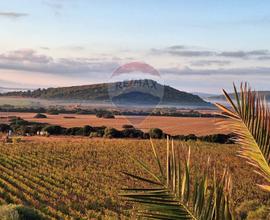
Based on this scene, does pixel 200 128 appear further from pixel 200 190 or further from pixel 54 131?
pixel 200 190

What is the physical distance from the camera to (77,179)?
20.8 metres

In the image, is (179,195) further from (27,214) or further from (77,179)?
(77,179)

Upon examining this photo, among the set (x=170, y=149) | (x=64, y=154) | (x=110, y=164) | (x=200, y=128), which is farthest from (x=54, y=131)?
(x=170, y=149)

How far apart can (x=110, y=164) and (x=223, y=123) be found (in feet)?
79.9

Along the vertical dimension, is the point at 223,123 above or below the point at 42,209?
above

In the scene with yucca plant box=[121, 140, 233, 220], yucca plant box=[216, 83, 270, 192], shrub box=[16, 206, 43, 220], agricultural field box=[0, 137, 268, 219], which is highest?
yucca plant box=[216, 83, 270, 192]

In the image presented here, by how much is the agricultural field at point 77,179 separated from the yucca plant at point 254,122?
4.92 m

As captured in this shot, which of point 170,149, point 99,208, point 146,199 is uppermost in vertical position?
point 170,149

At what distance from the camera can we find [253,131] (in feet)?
8.00

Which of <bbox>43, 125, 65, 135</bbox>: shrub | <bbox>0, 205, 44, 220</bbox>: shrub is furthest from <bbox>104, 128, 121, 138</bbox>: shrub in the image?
<bbox>0, 205, 44, 220</bbox>: shrub

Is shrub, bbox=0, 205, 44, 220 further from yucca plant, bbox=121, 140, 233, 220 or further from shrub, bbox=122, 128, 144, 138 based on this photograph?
shrub, bbox=122, 128, 144, 138

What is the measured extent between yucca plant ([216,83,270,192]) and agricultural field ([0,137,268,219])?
4.92 m

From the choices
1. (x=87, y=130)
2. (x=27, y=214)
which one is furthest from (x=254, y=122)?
(x=87, y=130)

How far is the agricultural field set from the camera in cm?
1498
